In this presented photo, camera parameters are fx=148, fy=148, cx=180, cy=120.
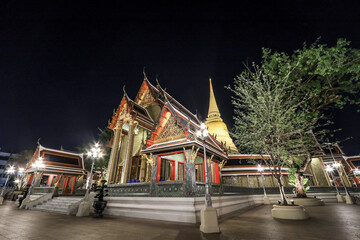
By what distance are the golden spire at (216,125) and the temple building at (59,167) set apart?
2595cm

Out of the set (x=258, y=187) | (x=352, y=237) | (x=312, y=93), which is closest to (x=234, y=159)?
(x=258, y=187)

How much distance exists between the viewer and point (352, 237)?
3.71m

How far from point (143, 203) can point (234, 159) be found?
596 inches

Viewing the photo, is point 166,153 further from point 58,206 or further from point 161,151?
point 58,206

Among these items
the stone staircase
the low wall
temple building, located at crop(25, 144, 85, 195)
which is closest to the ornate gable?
the low wall

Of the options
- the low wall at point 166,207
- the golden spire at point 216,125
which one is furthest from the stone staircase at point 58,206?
the golden spire at point 216,125

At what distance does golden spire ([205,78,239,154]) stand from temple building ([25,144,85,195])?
26.0m

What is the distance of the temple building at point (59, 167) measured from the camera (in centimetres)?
1966

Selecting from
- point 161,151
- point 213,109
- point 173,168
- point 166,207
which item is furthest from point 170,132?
point 213,109

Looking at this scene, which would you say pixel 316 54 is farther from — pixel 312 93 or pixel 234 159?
pixel 234 159

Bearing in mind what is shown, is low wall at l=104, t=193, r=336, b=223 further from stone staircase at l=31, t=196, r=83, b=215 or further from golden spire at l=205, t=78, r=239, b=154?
golden spire at l=205, t=78, r=239, b=154

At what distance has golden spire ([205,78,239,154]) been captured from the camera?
32.7 m

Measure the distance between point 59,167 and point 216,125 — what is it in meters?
31.7

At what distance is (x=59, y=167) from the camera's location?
2044cm
